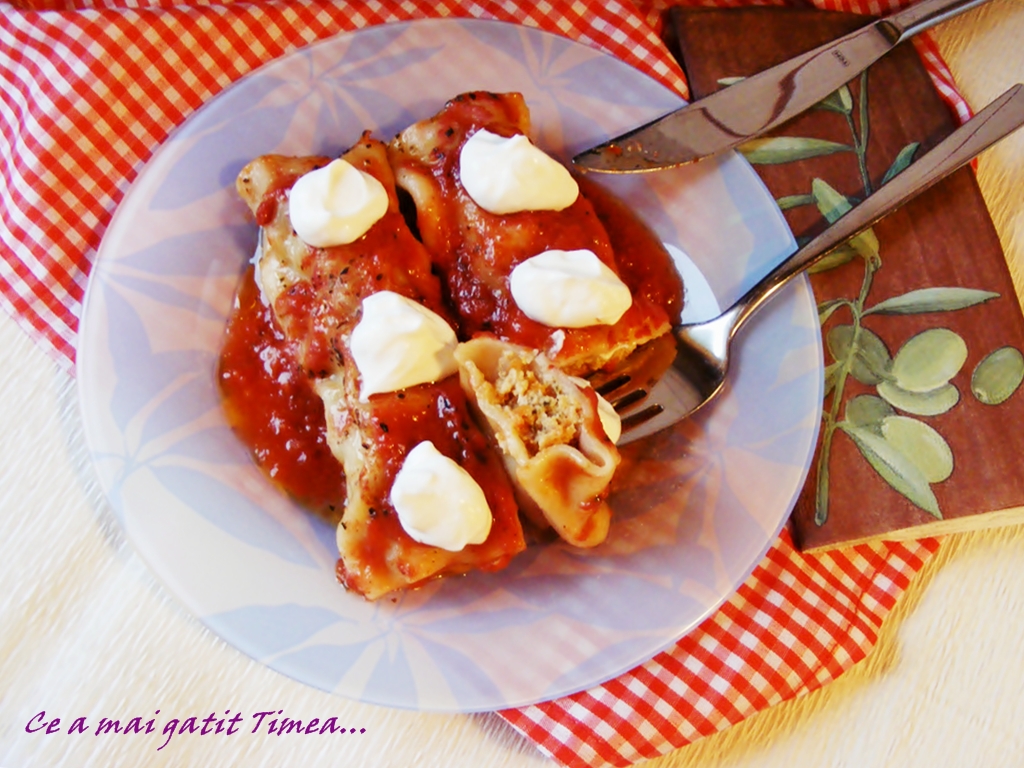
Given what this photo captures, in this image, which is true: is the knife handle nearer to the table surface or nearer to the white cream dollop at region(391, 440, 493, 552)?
the table surface

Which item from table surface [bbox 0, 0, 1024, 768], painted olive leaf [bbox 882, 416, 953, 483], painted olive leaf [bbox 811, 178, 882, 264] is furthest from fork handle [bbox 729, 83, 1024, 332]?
table surface [bbox 0, 0, 1024, 768]

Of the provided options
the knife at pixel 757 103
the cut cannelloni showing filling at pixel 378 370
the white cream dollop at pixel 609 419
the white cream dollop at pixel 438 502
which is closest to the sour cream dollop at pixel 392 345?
the cut cannelloni showing filling at pixel 378 370

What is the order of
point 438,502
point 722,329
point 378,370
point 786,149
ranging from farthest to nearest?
point 786,149, point 722,329, point 378,370, point 438,502

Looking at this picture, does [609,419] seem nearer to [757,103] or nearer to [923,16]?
[757,103]

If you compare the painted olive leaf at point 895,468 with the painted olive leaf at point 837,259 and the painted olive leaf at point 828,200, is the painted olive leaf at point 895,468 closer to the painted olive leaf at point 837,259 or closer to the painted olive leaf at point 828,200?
the painted olive leaf at point 837,259

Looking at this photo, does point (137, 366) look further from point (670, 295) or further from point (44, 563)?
point (670, 295)

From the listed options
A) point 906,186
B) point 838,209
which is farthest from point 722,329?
point 906,186
